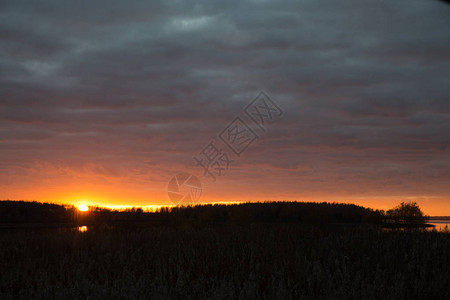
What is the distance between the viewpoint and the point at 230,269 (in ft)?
27.1

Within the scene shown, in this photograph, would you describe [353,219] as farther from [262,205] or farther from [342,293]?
[342,293]

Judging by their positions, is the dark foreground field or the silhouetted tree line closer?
the dark foreground field

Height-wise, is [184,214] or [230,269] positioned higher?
[184,214]

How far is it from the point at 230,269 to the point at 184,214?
767 inches

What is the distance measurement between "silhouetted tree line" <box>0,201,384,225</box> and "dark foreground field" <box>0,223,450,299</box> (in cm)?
1284

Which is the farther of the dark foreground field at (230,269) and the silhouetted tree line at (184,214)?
the silhouetted tree line at (184,214)

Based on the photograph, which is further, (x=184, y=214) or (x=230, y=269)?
(x=184, y=214)

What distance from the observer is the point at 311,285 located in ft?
22.0

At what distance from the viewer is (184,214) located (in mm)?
27391

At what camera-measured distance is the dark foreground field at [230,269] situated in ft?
20.7

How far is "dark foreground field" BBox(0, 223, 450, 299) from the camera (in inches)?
249

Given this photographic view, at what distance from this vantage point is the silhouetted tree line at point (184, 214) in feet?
84.3

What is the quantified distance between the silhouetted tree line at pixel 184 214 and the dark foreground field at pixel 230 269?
12.8 meters

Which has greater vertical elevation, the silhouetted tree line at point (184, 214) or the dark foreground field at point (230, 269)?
the silhouetted tree line at point (184, 214)
